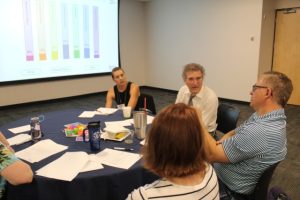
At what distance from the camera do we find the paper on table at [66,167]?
1.38 meters

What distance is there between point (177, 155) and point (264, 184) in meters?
0.74

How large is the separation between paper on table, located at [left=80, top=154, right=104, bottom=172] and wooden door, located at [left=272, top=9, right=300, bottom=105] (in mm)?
5384

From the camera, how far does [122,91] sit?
123 inches

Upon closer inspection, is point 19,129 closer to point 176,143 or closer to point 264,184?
point 176,143

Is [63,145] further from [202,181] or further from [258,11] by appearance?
[258,11]

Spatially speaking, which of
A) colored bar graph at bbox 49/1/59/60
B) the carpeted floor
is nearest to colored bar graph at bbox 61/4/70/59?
colored bar graph at bbox 49/1/59/60

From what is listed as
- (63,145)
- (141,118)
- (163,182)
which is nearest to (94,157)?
(63,145)

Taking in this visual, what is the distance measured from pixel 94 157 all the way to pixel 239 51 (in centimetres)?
496

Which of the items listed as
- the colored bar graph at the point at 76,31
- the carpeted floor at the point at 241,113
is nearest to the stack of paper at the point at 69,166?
the carpeted floor at the point at 241,113

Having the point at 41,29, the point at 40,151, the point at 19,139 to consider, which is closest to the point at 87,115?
the point at 19,139

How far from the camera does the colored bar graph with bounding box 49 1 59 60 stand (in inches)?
218

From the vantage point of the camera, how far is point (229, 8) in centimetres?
577

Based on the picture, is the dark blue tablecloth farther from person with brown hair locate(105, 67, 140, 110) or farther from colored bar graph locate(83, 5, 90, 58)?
colored bar graph locate(83, 5, 90, 58)

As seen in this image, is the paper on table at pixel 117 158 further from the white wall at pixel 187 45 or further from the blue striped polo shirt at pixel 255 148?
the white wall at pixel 187 45
